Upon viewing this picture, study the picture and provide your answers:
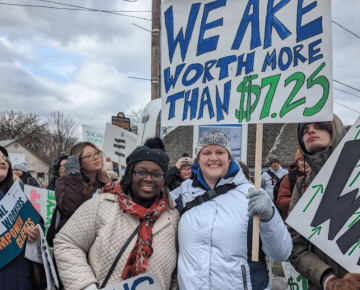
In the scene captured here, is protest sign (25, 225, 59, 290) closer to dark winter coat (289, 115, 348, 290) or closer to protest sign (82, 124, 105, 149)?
dark winter coat (289, 115, 348, 290)

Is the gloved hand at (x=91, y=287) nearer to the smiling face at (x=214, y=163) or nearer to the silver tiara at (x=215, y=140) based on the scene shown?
the smiling face at (x=214, y=163)

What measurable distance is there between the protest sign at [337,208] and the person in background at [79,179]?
162cm

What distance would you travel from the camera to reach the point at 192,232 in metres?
2.18

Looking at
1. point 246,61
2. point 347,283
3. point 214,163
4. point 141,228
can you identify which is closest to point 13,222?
point 141,228

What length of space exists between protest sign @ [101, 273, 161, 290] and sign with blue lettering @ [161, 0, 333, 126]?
959 mm

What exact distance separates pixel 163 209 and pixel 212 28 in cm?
115

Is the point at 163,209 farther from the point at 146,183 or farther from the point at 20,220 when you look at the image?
the point at 20,220

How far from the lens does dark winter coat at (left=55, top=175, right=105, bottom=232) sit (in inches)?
112

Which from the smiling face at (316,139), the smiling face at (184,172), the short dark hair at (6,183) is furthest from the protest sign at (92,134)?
the smiling face at (316,139)

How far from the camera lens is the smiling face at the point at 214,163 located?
2314mm

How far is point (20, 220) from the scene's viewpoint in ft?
8.61

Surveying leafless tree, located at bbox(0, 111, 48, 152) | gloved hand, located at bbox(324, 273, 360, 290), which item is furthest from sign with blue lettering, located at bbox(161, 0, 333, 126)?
leafless tree, located at bbox(0, 111, 48, 152)

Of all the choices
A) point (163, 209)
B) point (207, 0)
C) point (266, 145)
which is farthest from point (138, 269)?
point (266, 145)

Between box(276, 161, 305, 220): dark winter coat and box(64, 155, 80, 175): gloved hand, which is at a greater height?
box(64, 155, 80, 175): gloved hand
